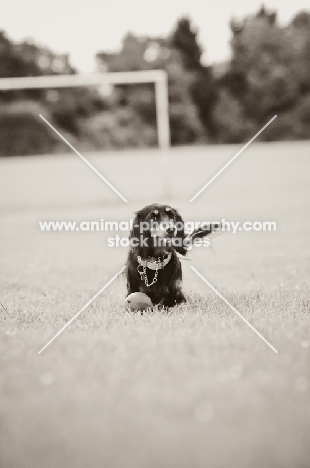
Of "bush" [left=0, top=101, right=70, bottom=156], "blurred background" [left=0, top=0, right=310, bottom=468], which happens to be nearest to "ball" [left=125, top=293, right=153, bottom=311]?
"blurred background" [left=0, top=0, right=310, bottom=468]

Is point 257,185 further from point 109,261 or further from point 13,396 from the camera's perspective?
point 13,396

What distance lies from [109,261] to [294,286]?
8.34ft

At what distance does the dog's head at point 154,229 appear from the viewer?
11.7 feet

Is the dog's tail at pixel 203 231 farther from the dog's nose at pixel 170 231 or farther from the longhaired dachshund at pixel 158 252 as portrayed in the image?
the dog's nose at pixel 170 231

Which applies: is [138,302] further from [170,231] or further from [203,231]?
[203,231]

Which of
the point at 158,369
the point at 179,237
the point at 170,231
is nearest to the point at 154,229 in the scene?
the point at 170,231

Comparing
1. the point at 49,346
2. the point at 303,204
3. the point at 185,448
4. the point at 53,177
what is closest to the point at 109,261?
the point at 49,346

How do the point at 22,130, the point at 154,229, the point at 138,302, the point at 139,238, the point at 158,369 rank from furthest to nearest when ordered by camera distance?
the point at 22,130 → the point at 138,302 → the point at 139,238 → the point at 154,229 → the point at 158,369

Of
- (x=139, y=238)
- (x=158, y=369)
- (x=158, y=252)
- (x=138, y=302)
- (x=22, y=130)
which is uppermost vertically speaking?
(x=139, y=238)

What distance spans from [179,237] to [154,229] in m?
0.36

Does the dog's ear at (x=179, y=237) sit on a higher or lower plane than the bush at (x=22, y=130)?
higher

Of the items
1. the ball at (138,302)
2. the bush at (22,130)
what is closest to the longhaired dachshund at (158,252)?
the ball at (138,302)

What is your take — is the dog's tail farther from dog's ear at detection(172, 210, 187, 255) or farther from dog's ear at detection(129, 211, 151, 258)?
dog's ear at detection(129, 211, 151, 258)

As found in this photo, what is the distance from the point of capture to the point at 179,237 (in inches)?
152
